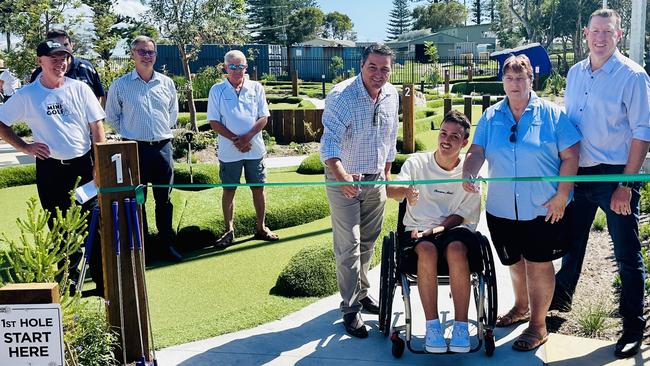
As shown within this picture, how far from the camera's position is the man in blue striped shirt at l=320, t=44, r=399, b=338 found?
13.6 ft

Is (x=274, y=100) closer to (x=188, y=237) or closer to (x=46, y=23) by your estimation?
(x=46, y=23)

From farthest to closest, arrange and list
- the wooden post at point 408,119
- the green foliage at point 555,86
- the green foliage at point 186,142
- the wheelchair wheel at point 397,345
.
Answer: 1. the green foliage at point 555,86
2. the green foliage at point 186,142
3. the wooden post at point 408,119
4. the wheelchair wheel at point 397,345

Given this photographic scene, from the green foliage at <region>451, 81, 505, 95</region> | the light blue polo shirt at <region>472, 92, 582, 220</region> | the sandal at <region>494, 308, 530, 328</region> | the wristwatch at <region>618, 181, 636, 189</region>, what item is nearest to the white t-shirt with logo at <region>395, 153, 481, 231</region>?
the light blue polo shirt at <region>472, 92, 582, 220</region>

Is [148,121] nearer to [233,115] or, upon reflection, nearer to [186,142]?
[233,115]

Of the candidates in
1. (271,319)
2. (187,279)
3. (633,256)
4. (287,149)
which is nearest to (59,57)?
(187,279)

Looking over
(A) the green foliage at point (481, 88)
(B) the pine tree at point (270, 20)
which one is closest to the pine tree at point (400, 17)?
(B) the pine tree at point (270, 20)

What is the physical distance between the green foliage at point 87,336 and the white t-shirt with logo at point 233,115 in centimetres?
287

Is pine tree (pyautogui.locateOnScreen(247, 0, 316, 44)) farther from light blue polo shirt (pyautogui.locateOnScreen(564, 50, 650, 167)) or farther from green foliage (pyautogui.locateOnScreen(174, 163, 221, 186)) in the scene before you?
light blue polo shirt (pyautogui.locateOnScreen(564, 50, 650, 167))

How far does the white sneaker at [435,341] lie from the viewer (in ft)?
12.1

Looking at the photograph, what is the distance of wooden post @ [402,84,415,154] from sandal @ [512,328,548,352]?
21.8ft

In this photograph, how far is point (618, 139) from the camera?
375 cm

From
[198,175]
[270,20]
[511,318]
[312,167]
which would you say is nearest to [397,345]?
[511,318]

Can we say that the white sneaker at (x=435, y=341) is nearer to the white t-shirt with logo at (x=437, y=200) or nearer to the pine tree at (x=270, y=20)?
the white t-shirt with logo at (x=437, y=200)

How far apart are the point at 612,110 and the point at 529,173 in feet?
1.81
